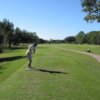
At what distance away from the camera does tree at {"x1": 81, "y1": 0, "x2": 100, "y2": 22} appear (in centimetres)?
4647

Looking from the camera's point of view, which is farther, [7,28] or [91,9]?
[7,28]

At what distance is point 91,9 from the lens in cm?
4738

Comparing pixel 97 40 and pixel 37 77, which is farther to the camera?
pixel 97 40

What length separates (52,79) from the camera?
15.6 metres

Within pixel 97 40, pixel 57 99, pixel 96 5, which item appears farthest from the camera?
pixel 97 40

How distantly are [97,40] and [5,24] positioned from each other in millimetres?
65670

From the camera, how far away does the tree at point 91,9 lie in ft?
152

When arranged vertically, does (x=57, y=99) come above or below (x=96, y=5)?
below

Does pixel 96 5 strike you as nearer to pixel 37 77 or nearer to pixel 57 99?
pixel 37 77

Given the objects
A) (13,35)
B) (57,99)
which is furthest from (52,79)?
(13,35)

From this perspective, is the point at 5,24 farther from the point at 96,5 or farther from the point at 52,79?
the point at 52,79

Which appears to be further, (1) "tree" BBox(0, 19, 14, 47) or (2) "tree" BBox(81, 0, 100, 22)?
(1) "tree" BBox(0, 19, 14, 47)

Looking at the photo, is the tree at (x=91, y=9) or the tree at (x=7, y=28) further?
the tree at (x=7, y=28)

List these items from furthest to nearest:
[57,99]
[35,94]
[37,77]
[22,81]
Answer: [37,77] → [22,81] → [35,94] → [57,99]
